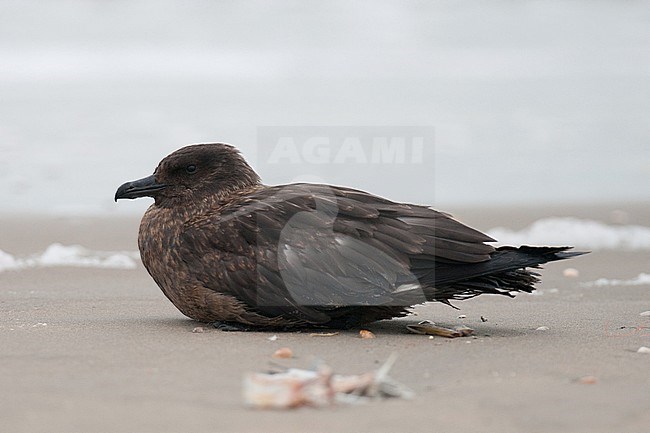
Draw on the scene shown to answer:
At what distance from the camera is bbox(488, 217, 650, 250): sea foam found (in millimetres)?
12755

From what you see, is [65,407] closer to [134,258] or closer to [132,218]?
[134,258]

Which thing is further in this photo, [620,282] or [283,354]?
[620,282]

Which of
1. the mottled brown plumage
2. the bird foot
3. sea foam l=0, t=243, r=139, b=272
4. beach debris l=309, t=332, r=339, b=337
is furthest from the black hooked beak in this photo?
sea foam l=0, t=243, r=139, b=272

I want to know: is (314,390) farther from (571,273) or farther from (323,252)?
(571,273)

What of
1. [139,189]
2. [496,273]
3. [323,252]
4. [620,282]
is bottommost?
[620,282]

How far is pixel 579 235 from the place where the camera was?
1348 centimetres

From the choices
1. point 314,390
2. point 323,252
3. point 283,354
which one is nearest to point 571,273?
point 323,252

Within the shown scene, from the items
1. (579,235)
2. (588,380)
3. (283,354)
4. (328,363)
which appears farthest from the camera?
(579,235)

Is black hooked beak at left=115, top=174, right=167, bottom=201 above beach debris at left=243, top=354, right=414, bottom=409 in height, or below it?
above

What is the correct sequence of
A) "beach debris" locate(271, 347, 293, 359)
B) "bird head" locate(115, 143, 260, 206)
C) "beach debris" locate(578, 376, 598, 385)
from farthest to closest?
"bird head" locate(115, 143, 260, 206) → "beach debris" locate(271, 347, 293, 359) → "beach debris" locate(578, 376, 598, 385)

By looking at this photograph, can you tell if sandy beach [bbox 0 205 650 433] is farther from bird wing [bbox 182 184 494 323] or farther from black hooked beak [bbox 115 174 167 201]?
black hooked beak [bbox 115 174 167 201]

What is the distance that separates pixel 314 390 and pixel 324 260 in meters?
2.04

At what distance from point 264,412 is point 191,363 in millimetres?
1011

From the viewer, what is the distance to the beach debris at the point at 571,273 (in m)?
9.65
